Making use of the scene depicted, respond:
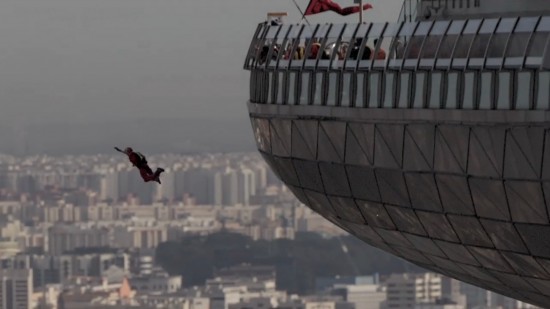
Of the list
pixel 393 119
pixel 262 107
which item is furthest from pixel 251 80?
pixel 393 119

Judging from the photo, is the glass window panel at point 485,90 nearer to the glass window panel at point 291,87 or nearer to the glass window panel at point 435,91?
the glass window panel at point 435,91

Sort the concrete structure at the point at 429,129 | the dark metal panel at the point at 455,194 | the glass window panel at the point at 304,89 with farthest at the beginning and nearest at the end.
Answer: the glass window panel at the point at 304,89
the dark metal panel at the point at 455,194
the concrete structure at the point at 429,129

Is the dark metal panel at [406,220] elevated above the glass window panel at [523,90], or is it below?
below

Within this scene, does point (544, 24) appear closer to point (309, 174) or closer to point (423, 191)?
point (423, 191)

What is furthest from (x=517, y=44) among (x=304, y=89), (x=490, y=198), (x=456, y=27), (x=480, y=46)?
(x=304, y=89)

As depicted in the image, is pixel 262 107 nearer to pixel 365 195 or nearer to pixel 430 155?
pixel 365 195

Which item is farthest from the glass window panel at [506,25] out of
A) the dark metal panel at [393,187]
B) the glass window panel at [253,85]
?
the glass window panel at [253,85]
